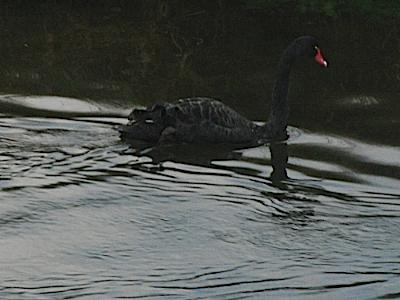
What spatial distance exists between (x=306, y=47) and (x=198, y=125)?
→ 1067 mm

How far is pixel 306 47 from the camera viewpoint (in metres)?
8.47

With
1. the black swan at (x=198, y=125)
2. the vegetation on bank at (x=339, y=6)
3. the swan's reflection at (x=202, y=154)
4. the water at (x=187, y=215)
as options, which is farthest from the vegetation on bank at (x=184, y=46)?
the swan's reflection at (x=202, y=154)

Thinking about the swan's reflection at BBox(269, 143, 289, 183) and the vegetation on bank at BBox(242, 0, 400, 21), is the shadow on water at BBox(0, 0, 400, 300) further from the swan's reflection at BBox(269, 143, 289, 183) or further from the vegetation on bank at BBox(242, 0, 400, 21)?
the vegetation on bank at BBox(242, 0, 400, 21)

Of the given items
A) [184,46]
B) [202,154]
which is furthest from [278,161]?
→ [184,46]

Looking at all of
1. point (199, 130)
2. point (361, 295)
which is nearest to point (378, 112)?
point (199, 130)

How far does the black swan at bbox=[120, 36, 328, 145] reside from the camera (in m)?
7.71

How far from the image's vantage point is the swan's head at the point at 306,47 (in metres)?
8.43

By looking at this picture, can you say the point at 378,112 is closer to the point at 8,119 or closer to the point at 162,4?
the point at 8,119

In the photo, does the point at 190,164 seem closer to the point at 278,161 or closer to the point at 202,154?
the point at 202,154

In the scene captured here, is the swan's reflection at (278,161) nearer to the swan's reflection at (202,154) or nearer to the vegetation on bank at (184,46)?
the swan's reflection at (202,154)

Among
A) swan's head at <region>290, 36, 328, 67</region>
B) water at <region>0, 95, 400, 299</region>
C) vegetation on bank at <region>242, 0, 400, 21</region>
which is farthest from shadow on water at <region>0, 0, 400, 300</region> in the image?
swan's head at <region>290, 36, 328, 67</region>

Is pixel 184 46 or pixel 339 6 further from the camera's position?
pixel 339 6

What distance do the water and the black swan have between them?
0.09m

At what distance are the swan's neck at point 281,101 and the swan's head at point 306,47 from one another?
0.24 ft
